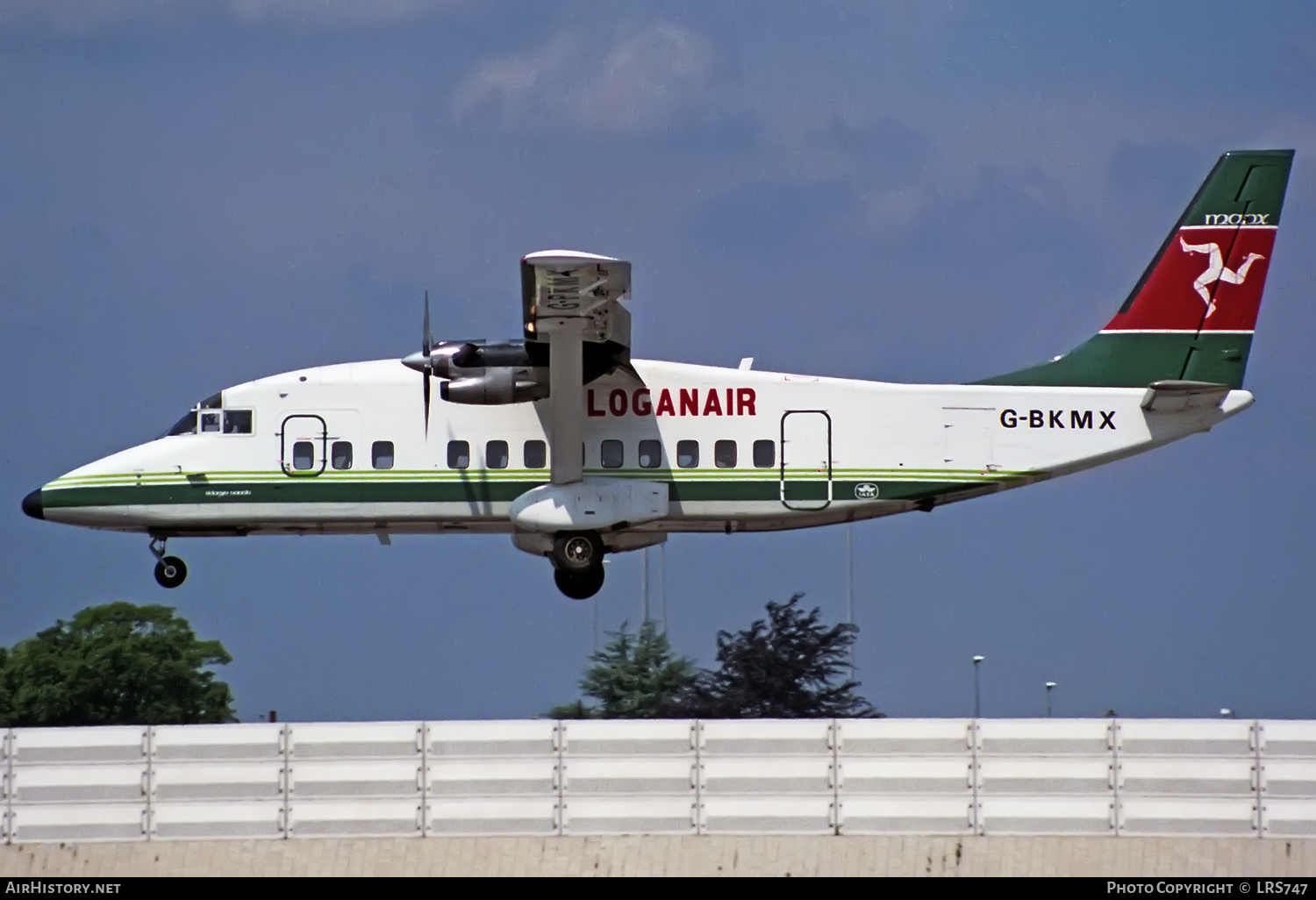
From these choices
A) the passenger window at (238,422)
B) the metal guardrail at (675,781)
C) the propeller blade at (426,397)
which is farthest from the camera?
the passenger window at (238,422)

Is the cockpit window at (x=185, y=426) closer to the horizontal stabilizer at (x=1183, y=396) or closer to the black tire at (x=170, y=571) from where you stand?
the black tire at (x=170, y=571)

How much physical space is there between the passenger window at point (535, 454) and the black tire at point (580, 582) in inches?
57.6

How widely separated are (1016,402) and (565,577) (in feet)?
20.6

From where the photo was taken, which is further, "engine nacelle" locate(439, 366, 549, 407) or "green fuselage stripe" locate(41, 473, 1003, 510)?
"green fuselage stripe" locate(41, 473, 1003, 510)

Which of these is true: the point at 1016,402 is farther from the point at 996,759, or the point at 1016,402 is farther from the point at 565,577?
the point at 996,759

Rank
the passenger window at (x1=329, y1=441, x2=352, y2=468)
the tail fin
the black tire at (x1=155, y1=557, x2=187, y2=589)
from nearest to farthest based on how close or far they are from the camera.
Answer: the passenger window at (x1=329, y1=441, x2=352, y2=468), the tail fin, the black tire at (x1=155, y1=557, x2=187, y2=589)

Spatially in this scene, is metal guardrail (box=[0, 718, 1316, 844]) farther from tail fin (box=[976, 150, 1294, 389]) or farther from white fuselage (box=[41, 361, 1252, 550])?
tail fin (box=[976, 150, 1294, 389])

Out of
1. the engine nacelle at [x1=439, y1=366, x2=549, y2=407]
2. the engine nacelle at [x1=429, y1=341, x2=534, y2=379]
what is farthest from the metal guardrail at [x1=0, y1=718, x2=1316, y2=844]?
the engine nacelle at [x1=429, y1=341, x2=534, y2=379]

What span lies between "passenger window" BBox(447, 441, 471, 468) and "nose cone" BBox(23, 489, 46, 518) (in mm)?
5517

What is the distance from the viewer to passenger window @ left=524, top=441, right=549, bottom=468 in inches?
959

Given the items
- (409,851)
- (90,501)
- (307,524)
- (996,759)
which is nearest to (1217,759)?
(996,759)

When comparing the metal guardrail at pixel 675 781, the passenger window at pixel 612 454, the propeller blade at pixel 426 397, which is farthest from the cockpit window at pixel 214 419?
the metal guardrail at pixel 675 781

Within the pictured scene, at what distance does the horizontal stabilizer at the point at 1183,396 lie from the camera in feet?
79.1

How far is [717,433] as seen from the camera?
24375mm
